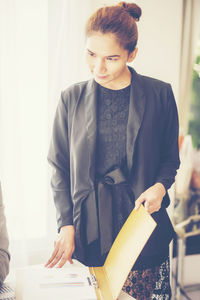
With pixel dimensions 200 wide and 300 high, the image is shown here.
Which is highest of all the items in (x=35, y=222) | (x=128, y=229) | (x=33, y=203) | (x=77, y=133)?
(x=77, y=133)

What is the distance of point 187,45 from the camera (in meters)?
1.78

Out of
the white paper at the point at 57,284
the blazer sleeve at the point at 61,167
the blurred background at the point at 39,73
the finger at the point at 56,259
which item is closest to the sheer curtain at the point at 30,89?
the blurred background at the point at 39,73

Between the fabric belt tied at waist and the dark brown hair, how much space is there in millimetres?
414

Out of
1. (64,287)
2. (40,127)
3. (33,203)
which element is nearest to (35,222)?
(33,203)

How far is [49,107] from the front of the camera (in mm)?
1517

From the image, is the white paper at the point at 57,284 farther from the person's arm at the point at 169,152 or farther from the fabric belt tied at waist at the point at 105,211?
the person's arm at the point at 169,152

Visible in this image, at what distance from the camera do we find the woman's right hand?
1002 mm

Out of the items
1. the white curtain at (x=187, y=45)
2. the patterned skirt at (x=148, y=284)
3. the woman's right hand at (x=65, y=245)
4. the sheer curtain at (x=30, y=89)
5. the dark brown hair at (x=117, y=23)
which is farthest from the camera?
the white curtain at (x=187, y=45)

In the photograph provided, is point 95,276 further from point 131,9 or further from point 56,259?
point 131,9

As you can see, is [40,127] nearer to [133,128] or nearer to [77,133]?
[77,133]

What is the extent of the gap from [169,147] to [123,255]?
17.2 inches

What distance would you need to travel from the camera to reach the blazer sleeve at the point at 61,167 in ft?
3.52

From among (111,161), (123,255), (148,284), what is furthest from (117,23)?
(148,284)

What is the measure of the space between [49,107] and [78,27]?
401 millimetres
